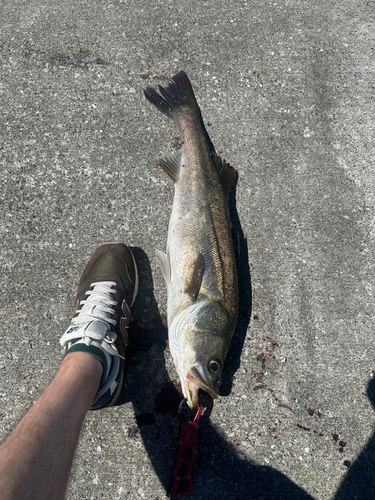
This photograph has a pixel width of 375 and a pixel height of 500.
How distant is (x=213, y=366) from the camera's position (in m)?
2.61

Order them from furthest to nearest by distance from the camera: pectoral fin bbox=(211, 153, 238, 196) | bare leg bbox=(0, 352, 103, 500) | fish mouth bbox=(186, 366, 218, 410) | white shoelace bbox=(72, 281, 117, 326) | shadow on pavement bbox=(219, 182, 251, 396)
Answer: pectoral fin bbox=(211, 153, 238, 196)
shadow on pavement bbox=(219, 182, 251, 396)
white shoelace bbox=(72, 281, 117, 326)
fish mouth bbox=(186, 366, 218, 410)
bare leg bbox=(0, 352, 103, 500)

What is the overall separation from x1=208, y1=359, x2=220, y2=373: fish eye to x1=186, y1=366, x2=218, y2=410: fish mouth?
0.10 metres

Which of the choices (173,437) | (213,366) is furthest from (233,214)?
(173,437)

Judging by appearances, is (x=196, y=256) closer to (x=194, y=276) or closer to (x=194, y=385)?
(x=194, y=276)

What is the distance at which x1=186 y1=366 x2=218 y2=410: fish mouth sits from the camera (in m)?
2.55

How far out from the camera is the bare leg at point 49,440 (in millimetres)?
1855

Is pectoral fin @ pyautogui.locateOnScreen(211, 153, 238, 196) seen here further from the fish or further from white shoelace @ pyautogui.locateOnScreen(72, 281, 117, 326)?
white shoelace @ pyautogui.locateOnScreen(72, 281, 117, 326)

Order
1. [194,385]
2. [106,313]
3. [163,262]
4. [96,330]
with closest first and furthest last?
[194,385], [96,330], [106,313], [163,262]

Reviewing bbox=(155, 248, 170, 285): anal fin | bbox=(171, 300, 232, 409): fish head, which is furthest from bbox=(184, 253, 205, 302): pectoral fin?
bbox=(155, 248, 170, 285): anal fin

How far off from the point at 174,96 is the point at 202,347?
9.10ft

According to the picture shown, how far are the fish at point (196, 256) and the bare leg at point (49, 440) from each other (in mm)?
821

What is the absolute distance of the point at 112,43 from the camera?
12.5ft

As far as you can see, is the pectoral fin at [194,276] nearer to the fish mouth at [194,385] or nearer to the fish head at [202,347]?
the fish head at [202,347]

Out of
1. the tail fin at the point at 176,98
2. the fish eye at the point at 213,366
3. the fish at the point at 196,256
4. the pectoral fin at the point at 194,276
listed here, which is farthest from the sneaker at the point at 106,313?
the tail fin at the point at 176,98
